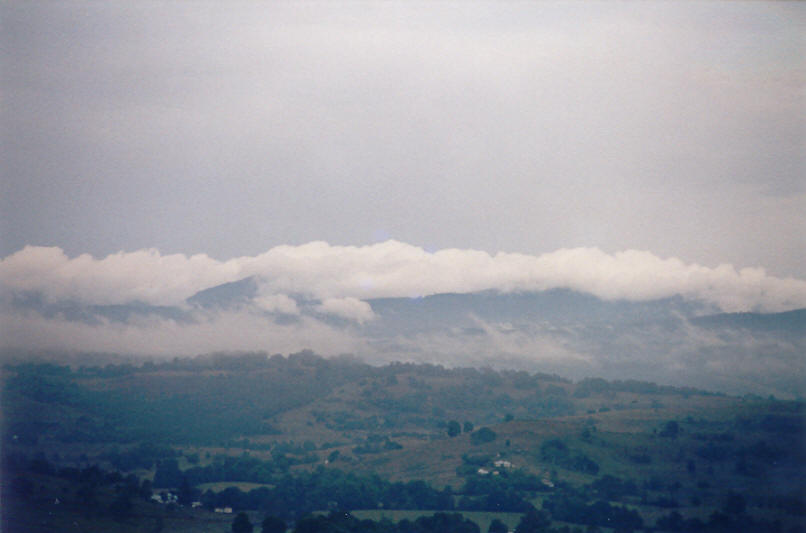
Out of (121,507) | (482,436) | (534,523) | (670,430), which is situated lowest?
(534,523)

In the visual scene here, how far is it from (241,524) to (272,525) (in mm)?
1064

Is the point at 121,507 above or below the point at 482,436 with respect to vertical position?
below

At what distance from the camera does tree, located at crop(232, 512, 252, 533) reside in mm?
26188

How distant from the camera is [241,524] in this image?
26.6 metres

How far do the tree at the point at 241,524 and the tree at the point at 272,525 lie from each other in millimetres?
467

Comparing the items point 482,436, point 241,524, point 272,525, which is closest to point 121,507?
point 241,524

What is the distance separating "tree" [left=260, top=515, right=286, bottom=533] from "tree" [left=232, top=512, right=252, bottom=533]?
467 millimetres

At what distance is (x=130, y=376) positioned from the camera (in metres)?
45.5

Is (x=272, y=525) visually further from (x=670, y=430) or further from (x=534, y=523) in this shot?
(x=670, y=430)

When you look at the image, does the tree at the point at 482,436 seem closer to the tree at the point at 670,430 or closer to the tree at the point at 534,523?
the tree at the point at 670,430

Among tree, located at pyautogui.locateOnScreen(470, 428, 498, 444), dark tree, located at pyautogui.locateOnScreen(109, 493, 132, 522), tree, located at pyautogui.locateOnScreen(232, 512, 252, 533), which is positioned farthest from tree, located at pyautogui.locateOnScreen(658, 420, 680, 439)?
dark tree, located at pyautogui.locateOnScreen(109, 493, 132, 522)

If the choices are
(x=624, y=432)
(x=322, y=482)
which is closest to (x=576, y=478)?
(x=624, y=432)

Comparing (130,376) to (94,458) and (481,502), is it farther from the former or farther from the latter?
(481,502)

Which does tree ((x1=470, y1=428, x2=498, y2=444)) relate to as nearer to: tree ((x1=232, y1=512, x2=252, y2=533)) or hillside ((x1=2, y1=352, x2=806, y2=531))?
hillside ((x1=2, y1=352, x2=806, y2=531))
